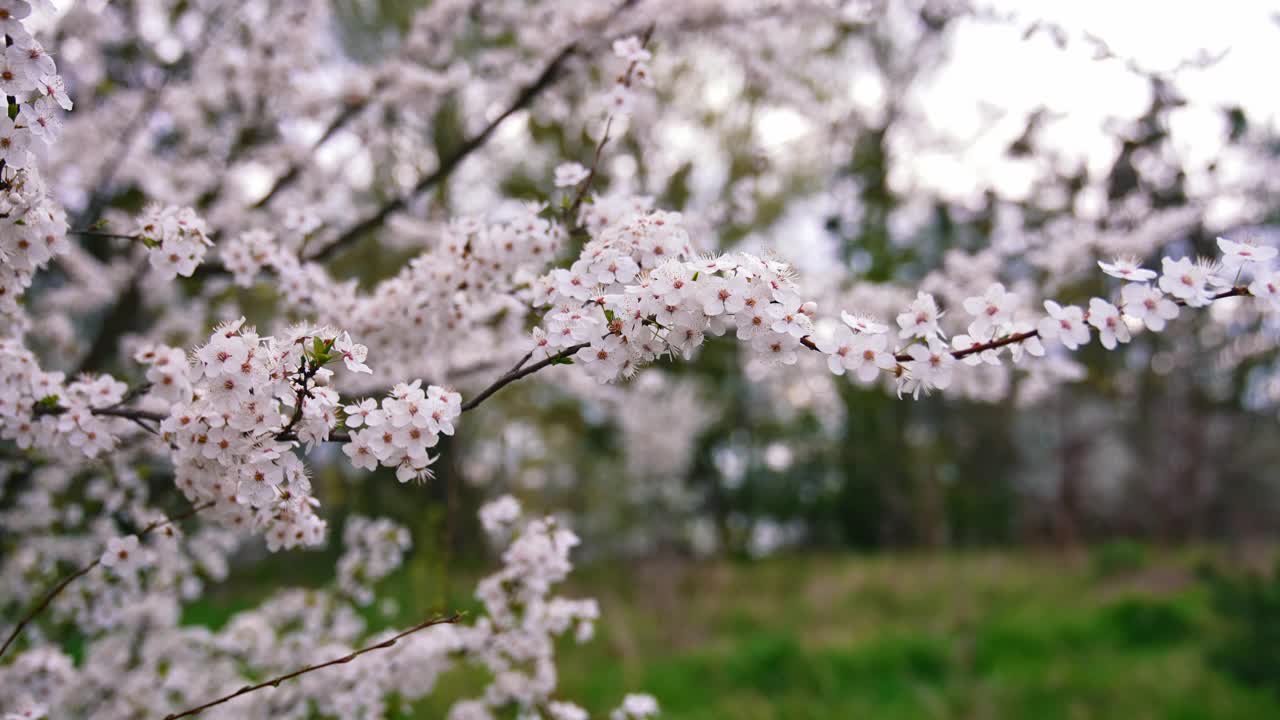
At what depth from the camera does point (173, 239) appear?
1836 millimetres

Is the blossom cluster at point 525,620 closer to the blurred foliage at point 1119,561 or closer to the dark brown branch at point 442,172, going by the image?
the dark brown branch at point 442,172

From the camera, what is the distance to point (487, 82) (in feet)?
13.5

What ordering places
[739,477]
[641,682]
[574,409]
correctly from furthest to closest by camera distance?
1. [739,477]
2. [574,409]
3. [641,682]

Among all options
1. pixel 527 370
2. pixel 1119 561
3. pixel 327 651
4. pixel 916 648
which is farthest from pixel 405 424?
pixel 1119 561

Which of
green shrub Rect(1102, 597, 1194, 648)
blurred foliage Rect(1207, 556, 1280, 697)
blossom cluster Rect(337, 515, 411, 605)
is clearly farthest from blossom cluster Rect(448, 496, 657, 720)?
green shrub Rect(1102, 597, 1194, 648)

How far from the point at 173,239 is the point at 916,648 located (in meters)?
5.49

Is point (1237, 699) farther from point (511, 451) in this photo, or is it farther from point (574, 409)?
point (511, 451)

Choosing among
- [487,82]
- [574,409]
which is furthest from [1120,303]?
[574,409]

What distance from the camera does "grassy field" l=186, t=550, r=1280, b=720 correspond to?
4871 millimetres

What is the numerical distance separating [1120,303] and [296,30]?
3.35 metres

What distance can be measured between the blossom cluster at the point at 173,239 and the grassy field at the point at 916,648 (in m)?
1.39

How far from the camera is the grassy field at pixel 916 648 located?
16.0 feet

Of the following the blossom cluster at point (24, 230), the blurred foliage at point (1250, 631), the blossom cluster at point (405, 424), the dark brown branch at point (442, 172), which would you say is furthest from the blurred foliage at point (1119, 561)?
the blossom cluster at point (24, 230)

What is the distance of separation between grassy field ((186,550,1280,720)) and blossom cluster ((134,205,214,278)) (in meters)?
1.39
